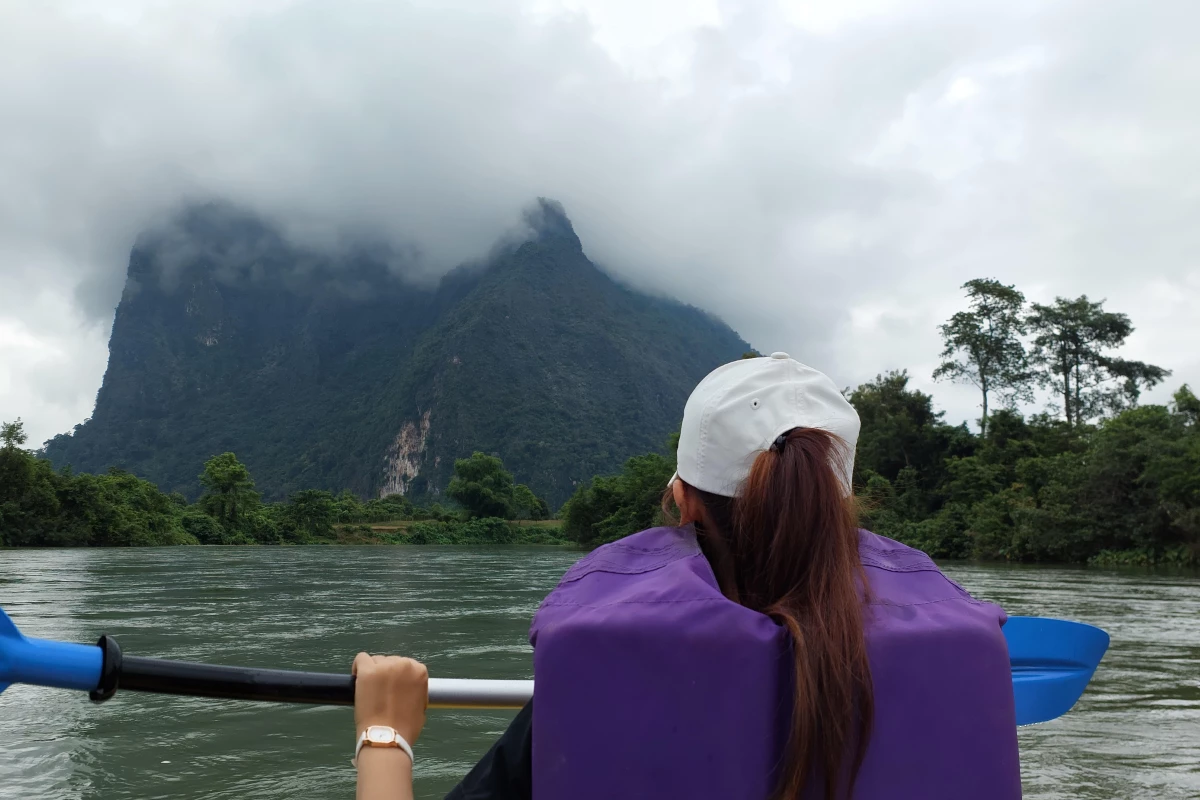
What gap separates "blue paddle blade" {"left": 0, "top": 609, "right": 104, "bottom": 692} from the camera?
106cm

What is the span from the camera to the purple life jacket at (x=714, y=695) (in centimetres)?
87

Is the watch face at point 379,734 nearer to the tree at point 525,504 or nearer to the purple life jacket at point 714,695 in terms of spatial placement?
the purple life jacket at point 714,695

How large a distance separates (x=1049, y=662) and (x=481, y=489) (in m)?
59.6

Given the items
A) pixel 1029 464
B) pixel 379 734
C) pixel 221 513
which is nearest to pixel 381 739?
pixel 379 734

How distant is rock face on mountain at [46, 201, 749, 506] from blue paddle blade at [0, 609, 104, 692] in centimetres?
8596

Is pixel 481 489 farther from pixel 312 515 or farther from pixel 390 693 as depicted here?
pixel 390 693

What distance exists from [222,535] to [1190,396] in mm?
37400

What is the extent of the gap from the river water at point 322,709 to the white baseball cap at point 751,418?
3145 millimetres

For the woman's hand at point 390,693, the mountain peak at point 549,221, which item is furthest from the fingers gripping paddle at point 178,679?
the mountain peak at point 549,221

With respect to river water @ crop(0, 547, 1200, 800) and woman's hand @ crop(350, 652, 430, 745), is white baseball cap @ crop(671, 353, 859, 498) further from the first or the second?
river water @ crop(0, 547, 1200, 800)

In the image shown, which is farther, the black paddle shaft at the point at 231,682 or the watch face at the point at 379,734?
the black paddle shaft at the point at 231,682

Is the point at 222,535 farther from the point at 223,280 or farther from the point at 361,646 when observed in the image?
the point at 223,280

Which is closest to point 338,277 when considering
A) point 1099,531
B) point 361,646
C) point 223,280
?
point 223,280

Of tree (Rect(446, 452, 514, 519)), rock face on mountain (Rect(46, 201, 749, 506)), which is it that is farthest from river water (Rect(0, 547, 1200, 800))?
rock face on mountain (Rect(46, 201, 749, 506))
